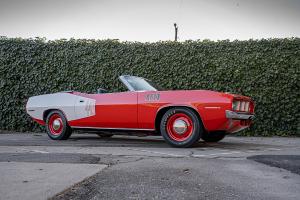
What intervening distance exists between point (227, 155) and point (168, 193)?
2.63 metres

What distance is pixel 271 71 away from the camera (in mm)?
10227

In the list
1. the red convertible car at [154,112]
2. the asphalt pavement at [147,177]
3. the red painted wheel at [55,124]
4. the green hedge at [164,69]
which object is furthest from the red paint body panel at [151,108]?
the green hedge at [164,69]

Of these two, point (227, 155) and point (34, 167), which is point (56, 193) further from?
point (227, 155)

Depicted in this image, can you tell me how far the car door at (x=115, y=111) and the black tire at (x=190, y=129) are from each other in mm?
618

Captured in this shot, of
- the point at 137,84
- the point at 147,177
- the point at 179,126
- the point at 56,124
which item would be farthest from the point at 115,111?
the point at 147,177

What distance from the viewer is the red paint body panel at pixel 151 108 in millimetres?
6691

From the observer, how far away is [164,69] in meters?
10.7

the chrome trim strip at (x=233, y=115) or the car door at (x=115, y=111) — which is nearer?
the chrome trim strip at (x=233, y=115)

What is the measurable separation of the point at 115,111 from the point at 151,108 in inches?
30.2

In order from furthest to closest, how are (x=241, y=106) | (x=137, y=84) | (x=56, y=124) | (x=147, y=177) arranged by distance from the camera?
(x=56, y=124), (x=137, y=84), (x=241, y=106), (x=147, y=177)

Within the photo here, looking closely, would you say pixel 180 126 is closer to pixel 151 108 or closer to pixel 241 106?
pixel 151 108

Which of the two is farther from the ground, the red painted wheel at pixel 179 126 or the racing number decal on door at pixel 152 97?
the racing number decal on door at pixel 152 97

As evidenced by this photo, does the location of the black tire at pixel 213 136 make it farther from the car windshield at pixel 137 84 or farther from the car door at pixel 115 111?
the car door at pixel 115 111

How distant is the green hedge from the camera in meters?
10.2
